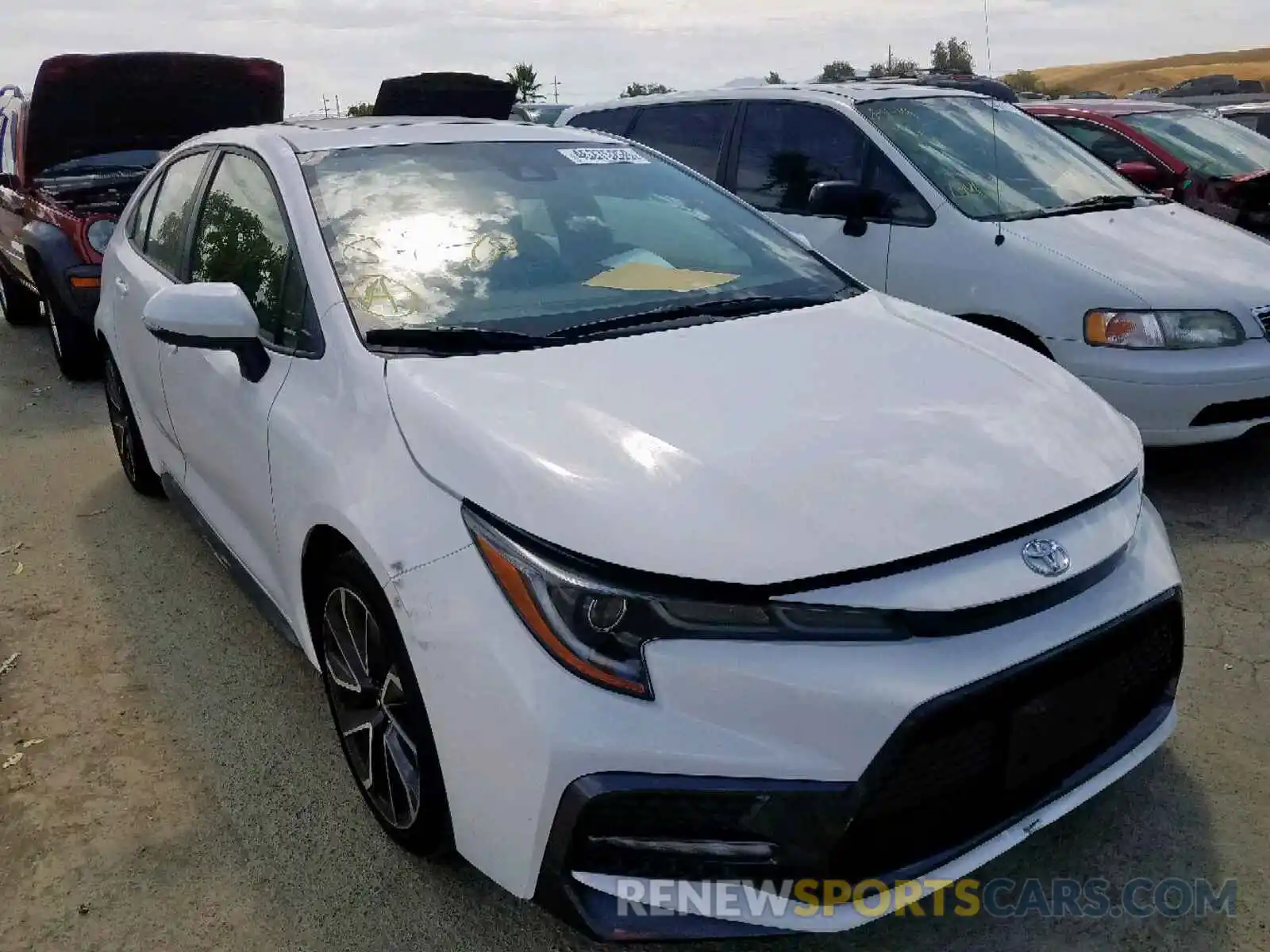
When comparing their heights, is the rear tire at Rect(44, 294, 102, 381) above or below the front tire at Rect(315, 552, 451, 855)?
below

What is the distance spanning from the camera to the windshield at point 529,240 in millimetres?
2664

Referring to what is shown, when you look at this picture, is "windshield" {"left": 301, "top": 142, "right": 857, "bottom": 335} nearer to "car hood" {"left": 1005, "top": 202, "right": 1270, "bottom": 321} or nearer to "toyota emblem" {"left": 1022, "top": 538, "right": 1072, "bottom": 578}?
"toyota emblem" {"left": 1022, "top": 538, "right": 1072, "bottom": 578}

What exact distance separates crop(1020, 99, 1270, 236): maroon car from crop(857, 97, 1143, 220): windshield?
1141 mm

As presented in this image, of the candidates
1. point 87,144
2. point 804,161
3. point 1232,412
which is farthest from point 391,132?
point 87,144

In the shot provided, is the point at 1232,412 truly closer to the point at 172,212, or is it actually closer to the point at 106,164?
the point at 172,212

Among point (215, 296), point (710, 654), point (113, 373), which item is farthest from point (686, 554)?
point (113, 373)

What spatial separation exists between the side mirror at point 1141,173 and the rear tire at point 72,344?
248 inches

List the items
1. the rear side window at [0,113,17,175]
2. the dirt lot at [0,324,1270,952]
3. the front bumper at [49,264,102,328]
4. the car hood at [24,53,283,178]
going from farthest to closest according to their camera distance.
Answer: the rear side window at [0,113,17,175] → the car hood at [24,53,283,178] → the front bumper at [49,264,102,328] → the dirt lot at [0,324,1270,952]

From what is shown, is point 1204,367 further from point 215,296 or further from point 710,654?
point 215,296

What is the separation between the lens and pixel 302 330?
2.67 m

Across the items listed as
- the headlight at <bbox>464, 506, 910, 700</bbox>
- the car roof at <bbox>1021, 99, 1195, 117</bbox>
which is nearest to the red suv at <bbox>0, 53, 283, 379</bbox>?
the headlight at <bbox>464, 506, 910, 700</bbox>

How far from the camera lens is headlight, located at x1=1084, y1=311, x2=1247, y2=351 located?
4.29 meters

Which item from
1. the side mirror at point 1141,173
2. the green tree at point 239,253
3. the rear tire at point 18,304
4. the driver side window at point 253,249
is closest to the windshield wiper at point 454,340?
the driver side window at point 253,249

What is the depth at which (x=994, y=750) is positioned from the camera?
75.4 inches
